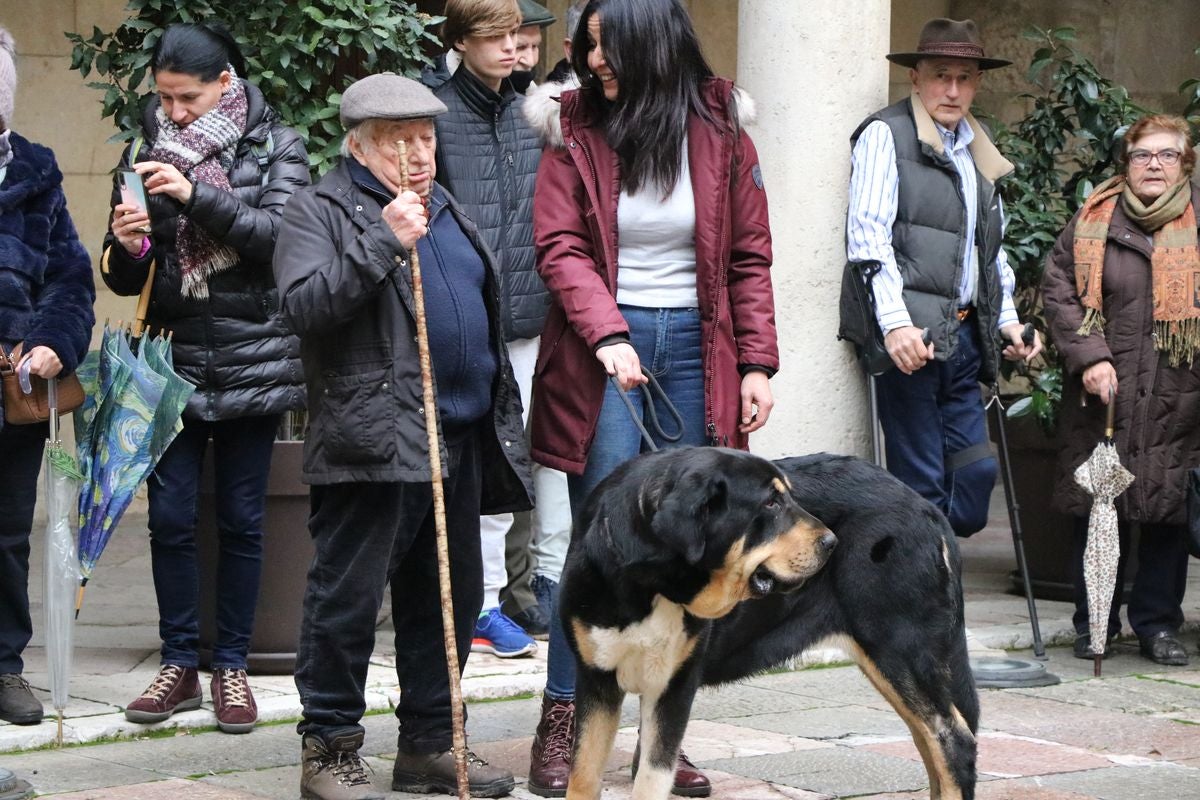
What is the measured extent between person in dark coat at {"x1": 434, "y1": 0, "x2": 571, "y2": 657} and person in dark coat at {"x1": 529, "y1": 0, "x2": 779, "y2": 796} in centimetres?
129

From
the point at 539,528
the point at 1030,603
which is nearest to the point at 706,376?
the point at 539,528

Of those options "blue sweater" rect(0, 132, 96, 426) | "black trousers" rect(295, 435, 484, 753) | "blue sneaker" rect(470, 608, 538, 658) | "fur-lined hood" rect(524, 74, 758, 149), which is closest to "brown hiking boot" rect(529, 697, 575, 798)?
"black trousers" rect(295, 435, 484, 753)

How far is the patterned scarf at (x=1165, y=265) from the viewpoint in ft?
22.5

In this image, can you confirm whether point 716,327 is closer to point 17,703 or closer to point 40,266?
point 40,266

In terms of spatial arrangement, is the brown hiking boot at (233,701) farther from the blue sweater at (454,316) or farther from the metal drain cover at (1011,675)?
the metal drain cover at (1011,675)

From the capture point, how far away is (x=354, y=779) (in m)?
4.69

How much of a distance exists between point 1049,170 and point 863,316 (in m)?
2.03

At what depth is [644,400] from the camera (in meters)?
4.94

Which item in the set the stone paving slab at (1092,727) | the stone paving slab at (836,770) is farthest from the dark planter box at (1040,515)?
the stone paving slab at (836,770)

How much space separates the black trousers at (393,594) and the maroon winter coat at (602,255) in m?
0.30

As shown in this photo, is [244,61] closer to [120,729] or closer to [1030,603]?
[120,729]

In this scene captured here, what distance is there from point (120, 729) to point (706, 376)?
7.11ft

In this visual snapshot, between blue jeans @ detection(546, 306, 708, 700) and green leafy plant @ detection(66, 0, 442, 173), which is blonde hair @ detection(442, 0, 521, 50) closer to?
green leafy plant @ detection(66, 0, 442, 173)

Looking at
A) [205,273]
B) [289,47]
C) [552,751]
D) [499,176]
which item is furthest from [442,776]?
[289,47]
